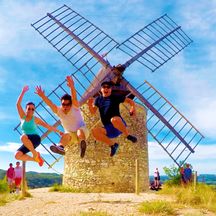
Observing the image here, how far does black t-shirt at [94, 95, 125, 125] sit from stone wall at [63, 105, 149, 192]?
11857 millimetres

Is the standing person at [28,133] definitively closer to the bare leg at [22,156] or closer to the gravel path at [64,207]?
the bare leg at [22,156]

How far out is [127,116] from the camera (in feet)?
70.3

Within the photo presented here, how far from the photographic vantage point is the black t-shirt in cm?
883

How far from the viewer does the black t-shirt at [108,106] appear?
29.0 ft

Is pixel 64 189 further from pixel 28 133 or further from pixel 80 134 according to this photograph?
pixel 80 134

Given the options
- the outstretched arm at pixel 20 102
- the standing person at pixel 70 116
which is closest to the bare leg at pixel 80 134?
the standing person at pixel 70 116

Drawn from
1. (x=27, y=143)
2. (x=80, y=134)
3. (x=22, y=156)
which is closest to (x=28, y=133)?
(x=27, y=143)

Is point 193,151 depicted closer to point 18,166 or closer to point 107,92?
point 18,166

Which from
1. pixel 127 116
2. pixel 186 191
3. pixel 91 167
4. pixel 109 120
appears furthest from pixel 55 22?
pixel 109 120

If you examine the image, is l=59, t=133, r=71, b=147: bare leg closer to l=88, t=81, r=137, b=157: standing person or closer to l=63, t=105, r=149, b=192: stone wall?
l=88, t=81, r=137, b=157: standing person

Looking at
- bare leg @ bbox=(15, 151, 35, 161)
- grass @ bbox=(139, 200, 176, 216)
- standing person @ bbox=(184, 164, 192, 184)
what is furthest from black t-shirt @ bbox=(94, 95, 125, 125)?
standing person @ bbox=(184, 164, 192, 184)

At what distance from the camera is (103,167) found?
2059cm

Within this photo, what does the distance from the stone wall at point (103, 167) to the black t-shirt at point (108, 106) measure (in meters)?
11.9

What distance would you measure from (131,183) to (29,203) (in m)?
8.25
